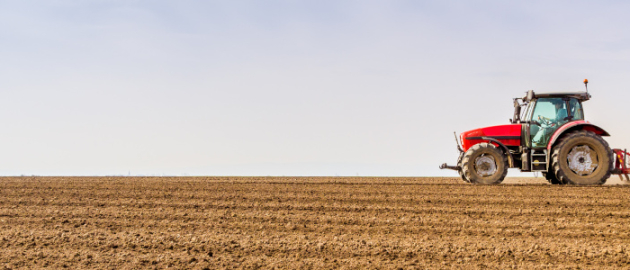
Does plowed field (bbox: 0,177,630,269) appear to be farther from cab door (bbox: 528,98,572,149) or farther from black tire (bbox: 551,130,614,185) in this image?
cab door (bbox: 528,98,572,149)

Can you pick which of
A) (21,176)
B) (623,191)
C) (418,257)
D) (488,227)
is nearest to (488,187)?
(623,191)

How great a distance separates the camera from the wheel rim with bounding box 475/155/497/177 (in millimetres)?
12766

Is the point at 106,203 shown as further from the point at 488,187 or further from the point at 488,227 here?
the point at 488,187

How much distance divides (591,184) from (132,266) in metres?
10.0

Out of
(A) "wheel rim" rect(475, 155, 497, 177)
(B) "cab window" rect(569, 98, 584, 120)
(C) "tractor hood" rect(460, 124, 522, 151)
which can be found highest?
(B) "cab window" rect(569, 98, 584, 120)

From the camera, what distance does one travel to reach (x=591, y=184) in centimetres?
1240

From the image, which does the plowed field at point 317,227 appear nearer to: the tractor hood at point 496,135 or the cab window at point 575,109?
the tractor hood at point 496,135

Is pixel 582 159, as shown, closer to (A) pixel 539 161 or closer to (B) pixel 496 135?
(A) pixel 539 161

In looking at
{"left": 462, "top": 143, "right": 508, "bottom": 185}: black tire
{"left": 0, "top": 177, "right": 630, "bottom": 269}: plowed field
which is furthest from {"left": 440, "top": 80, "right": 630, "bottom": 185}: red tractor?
{"left": 0, "top": 177, "right": 630, "bottom": 269}: plowed field

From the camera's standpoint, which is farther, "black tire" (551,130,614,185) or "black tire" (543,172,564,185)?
"black tire" (543,172,564,185)

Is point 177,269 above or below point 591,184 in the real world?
below

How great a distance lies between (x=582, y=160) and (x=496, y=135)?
182 centimetres

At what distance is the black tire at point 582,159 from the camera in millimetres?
12250

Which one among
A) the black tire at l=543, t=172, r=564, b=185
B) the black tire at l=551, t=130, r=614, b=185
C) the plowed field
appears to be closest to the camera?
the plowed field
